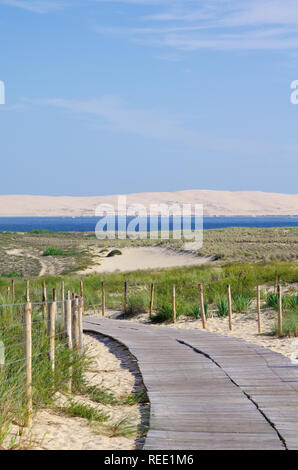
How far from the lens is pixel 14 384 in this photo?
650 cm

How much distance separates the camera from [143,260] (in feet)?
176

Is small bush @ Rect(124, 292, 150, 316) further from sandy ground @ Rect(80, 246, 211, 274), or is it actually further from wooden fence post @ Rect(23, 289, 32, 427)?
sandy ground @ Rect(80, 246, 211, 274)

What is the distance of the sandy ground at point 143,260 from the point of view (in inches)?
1882

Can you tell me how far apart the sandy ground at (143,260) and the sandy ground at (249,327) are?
A: 26180 mm

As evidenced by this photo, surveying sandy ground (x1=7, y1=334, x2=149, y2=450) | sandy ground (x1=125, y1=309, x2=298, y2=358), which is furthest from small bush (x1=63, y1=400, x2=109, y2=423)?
sandy ground (x1=125, y1=309, x2=298, y2=358)

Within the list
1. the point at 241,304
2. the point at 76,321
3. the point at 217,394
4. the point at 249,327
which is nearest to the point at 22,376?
the point at 217,394

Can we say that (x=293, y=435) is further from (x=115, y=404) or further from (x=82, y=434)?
(x=115, y=404)

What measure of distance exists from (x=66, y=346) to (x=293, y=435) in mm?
4657

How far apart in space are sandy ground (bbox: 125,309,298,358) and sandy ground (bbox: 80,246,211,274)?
26180mm

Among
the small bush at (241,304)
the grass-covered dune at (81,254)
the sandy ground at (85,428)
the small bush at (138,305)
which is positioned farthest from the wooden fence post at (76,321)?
the grass-covered dune at (81,254)

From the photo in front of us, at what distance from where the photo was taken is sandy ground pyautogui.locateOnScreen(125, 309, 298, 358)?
13388mm

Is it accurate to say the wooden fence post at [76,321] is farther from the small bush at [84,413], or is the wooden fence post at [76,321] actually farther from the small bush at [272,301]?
the small bush at [272,301]
